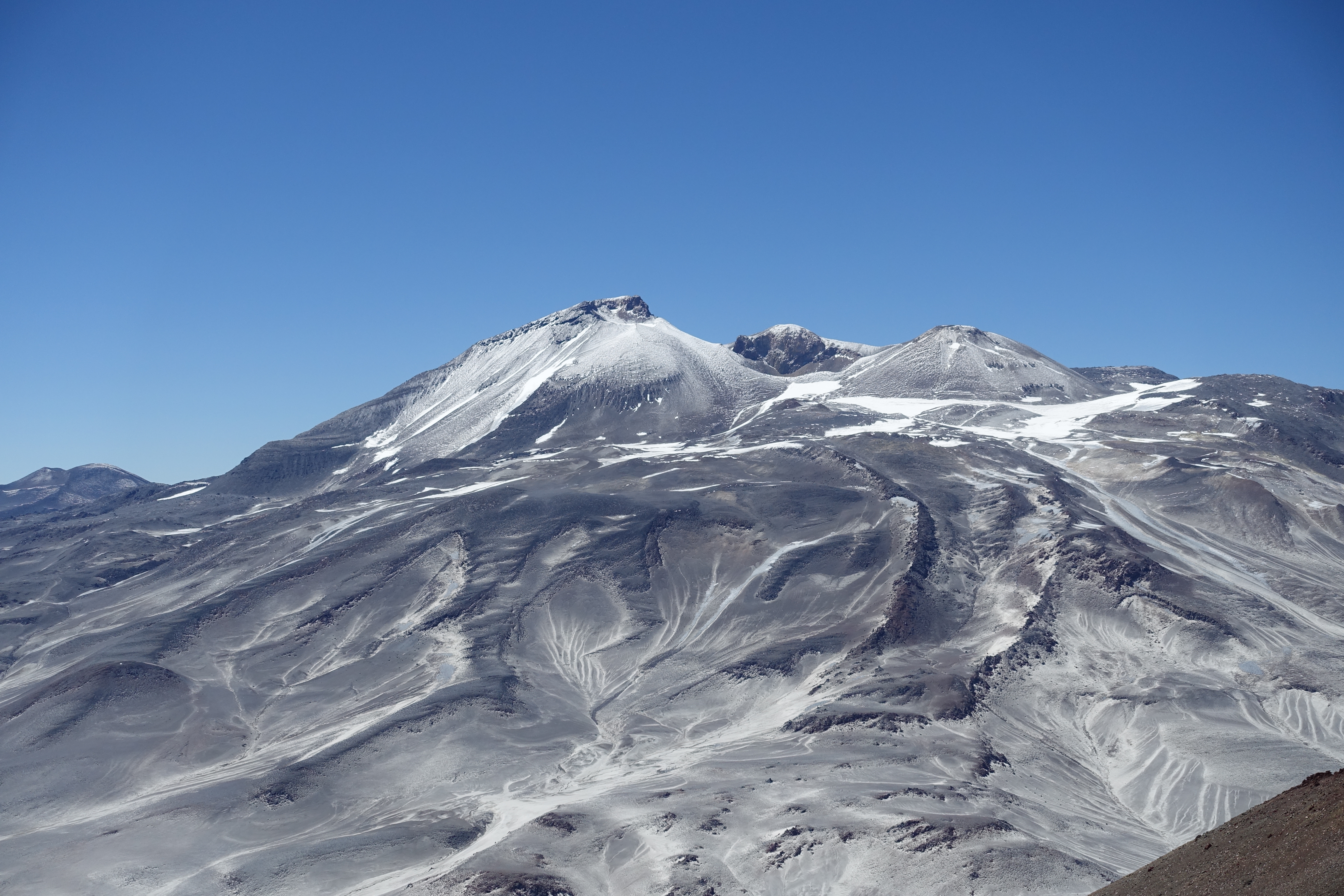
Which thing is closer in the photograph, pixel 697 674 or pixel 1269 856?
pixel 1269 856

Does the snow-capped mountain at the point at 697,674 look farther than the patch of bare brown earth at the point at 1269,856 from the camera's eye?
Yes

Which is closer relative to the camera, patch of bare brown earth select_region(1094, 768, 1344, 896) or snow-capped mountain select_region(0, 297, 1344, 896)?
patch of bare brown earth select_region(1094, 768, 1344, 896)

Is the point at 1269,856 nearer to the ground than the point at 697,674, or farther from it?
farther from it

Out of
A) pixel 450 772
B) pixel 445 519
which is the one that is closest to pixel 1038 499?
pixel 445 519
